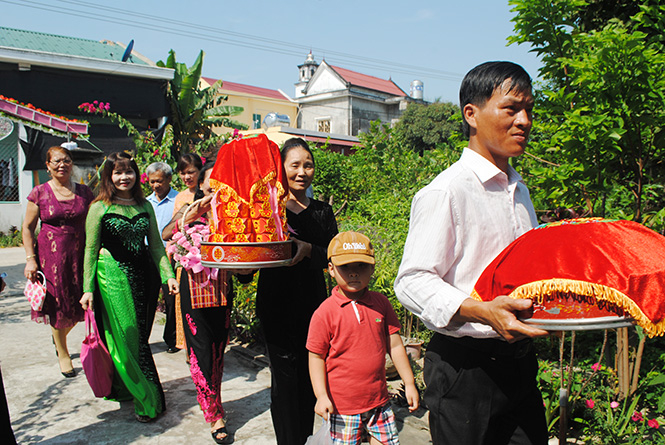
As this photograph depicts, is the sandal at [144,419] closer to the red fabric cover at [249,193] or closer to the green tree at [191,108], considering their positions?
the red fabric cover at [249,193]

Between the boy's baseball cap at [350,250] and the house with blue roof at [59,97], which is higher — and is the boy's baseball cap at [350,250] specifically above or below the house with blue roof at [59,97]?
below

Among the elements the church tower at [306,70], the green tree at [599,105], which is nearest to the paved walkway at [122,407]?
the green tree at [599,105]

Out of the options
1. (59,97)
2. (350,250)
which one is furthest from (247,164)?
(59,97)

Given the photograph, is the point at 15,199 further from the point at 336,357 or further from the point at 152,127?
the point at 336,357

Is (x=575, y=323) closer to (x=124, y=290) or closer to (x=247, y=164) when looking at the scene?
(x=247, y=164)

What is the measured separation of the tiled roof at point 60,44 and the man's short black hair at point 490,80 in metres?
19.8

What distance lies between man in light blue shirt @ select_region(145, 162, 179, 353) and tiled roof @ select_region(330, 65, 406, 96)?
33180 mm

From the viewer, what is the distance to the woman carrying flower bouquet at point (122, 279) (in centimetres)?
392

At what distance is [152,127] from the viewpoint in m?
18.4

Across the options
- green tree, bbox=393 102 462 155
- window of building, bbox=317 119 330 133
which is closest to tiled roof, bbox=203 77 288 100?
window of building, bbox=317 119 330 133

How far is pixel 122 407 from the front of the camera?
A: 13.7 feet

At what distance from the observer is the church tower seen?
5431 centimetres

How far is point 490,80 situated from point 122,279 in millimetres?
3212

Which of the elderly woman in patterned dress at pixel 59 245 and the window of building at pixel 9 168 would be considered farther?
the window of building at pixel 9 168
